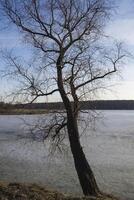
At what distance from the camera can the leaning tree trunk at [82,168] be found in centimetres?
1291

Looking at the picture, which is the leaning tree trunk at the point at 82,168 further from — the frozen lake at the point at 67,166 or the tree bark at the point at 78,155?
the frozen lake at the point at 67,166

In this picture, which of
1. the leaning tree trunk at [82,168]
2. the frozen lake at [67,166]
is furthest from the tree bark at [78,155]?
the frozen lake at [67,166]

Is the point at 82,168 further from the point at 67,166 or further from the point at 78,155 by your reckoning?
the point at 67,166

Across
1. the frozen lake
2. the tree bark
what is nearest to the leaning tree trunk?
the tree bark

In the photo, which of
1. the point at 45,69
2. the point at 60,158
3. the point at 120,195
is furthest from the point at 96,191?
the point at 60,158

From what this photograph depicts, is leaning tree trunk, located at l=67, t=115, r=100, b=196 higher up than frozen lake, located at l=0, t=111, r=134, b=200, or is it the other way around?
leaning tree trunk, located at l=67, t=115, r=100, b=196

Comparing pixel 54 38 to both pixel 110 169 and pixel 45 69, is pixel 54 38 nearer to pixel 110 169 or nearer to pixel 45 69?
pixel 45 69

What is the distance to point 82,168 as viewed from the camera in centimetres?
1321

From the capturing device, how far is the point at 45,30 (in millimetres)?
13164

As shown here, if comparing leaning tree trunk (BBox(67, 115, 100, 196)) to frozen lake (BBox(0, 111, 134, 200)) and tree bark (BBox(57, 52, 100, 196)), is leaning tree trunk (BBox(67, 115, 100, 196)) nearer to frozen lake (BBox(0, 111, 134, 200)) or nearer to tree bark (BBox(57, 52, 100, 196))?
tree bark (BBox(57, 52, 100, 196))

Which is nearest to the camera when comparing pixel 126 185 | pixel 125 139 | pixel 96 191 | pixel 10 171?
pixel 96 191

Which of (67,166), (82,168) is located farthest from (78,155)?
(67,166)

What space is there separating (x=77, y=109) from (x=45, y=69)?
1825 millimetres

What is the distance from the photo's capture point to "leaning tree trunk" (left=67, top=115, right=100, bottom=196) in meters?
12.9
